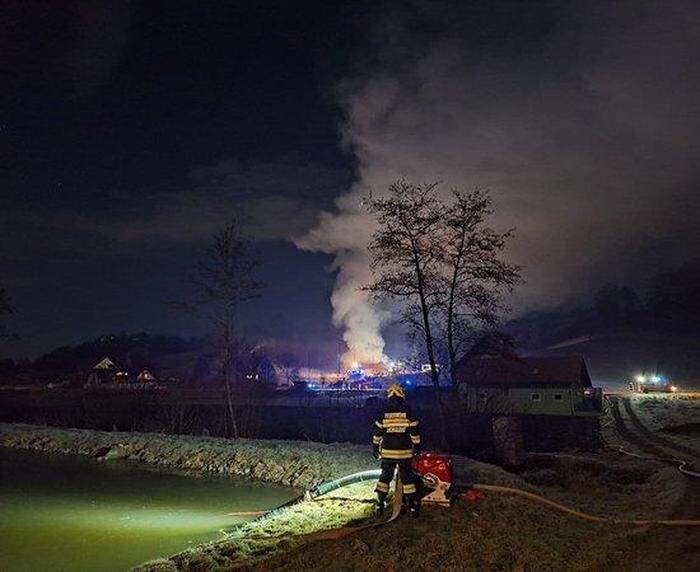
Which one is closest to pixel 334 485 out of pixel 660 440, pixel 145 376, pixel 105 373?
pixel 660 440

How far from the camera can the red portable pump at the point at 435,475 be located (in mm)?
11164

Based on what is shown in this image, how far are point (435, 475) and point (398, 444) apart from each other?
1469 millimetres

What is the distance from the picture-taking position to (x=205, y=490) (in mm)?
18250

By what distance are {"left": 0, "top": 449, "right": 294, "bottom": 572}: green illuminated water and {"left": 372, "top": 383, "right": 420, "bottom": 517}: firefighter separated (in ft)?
14.6

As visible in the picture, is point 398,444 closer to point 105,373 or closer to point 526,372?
point 526,372

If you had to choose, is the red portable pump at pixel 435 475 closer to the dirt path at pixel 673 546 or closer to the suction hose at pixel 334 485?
the suction hose at pixel 334 485

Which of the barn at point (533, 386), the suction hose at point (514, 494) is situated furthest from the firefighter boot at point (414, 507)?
the barn at point (533, 386)

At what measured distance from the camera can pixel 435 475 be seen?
11.3m

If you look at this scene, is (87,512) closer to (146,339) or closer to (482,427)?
(482,427)

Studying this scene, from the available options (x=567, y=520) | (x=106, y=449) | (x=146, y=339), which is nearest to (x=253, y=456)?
(x=106, y=449)

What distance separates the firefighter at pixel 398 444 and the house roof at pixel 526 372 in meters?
38.6

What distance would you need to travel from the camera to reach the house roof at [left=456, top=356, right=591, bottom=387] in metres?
48.6

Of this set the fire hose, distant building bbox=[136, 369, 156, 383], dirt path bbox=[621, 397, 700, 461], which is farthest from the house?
distant building bbox=[136, 369, 156, 383]

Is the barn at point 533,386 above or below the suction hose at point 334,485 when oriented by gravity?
above
